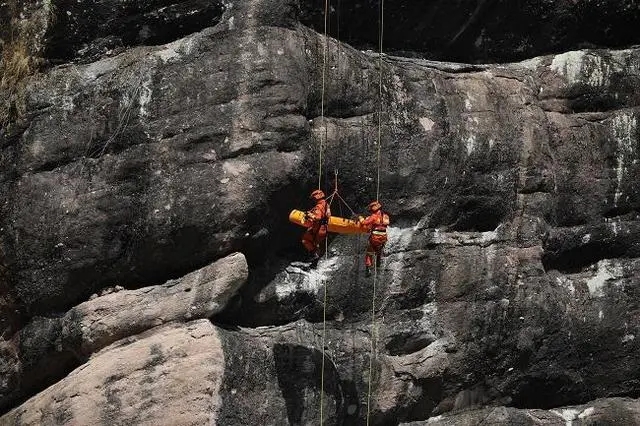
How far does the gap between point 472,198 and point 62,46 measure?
14.9 ft

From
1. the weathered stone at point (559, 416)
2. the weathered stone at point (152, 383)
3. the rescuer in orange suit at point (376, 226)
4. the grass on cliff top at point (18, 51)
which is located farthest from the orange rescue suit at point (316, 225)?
the grass on cliff top at point (18, 51)

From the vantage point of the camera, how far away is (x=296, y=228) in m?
12.8

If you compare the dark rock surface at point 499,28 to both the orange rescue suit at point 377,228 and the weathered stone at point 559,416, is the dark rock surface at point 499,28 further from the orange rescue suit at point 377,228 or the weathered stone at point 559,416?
the weathered stone at point 559,416

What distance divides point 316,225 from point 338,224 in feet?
0.76

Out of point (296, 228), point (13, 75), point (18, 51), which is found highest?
point (18, 51)

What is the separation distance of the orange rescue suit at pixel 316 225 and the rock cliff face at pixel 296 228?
23.1 inches

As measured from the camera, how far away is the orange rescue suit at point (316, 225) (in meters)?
11.8

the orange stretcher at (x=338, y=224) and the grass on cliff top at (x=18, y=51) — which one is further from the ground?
the grass on cliff top at (x=18, y=51)

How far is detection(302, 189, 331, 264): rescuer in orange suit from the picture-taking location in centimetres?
1184

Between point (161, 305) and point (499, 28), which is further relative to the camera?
point (499, 28)

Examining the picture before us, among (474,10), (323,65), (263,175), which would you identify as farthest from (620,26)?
(263,175)

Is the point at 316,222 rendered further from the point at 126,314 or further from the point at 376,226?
the point at 126,314

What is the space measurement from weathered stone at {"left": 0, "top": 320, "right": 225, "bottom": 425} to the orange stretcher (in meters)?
1.29

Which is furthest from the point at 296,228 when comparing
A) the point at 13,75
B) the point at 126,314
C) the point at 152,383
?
the point at 13,75
